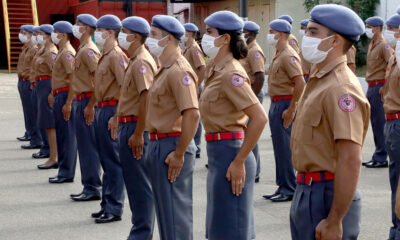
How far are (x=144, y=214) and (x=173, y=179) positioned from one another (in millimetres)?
973

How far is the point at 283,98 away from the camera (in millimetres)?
7004

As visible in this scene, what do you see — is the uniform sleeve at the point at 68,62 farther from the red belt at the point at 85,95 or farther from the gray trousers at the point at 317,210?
the gray trousers at the point at 317,210

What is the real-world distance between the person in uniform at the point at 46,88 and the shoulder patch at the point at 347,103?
6.70 meters

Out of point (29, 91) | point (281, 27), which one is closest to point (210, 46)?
point (281, 27)

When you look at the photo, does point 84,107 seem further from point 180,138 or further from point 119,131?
point 180,138

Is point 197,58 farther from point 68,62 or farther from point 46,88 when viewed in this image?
point 68,62

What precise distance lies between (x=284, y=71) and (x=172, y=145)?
114 inches

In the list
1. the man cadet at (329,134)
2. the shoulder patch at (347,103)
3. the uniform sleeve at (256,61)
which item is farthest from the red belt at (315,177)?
the uniform sleeve at (256,61)

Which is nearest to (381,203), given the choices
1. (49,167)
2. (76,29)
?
(76,29)

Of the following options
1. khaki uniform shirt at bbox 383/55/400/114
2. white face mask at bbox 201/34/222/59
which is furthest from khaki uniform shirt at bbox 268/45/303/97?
white face mask at bbox 201/34/222/59

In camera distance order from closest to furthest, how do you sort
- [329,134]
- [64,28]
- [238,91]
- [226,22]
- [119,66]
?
1. [329,134]
2. [238,91]
3. [226,22]
4. [119,66]
5. [64,28]

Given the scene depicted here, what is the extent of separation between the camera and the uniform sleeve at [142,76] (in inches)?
200

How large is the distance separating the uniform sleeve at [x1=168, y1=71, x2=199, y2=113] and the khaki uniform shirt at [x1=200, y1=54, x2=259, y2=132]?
11 cm

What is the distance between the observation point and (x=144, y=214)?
17.0 feet
